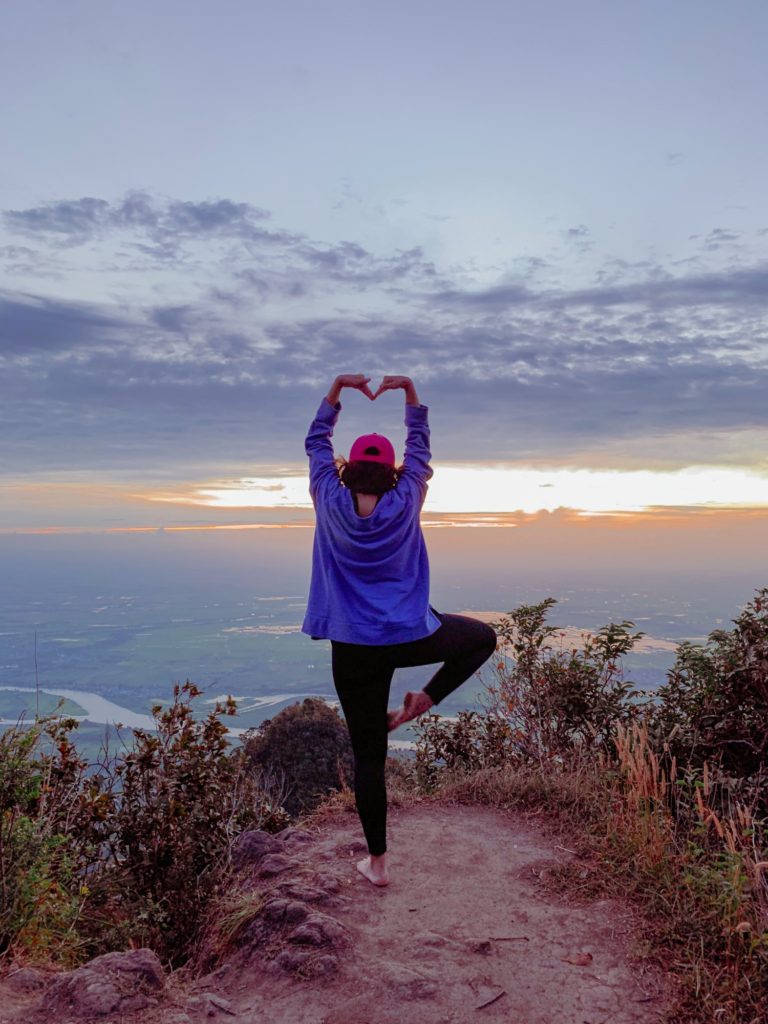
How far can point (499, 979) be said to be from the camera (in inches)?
144

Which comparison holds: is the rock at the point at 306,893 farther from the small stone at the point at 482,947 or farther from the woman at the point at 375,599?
the small stone at the point at 482,947

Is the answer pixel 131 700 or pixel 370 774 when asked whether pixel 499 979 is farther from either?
pixel 131 700

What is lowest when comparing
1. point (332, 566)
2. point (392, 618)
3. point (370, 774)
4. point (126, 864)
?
point (126, 864)

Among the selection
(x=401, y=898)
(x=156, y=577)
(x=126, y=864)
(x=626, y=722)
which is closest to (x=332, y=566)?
(x=401, y=898)

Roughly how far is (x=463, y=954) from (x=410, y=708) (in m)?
1.29

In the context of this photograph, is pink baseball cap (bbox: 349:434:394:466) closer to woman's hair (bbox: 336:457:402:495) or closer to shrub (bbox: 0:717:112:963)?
woman's hair (bbox: 336:457:402:495)

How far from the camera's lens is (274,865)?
5020 mm

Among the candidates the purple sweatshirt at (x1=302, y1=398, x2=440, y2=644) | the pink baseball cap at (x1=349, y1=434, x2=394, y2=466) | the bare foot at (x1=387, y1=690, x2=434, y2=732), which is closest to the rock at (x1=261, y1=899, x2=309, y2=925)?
the bare foot at (x1=387, y1=690, x2=434, y2=732)

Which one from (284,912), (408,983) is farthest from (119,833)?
(408,983)

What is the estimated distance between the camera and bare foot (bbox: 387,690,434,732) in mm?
4445

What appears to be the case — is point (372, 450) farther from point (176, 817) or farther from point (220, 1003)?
point (176, 817)

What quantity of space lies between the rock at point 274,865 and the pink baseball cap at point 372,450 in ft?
9.18

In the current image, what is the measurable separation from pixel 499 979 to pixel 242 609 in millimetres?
110175

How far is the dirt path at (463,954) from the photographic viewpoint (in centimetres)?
342
